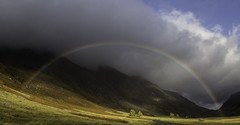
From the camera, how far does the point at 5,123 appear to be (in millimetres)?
28203

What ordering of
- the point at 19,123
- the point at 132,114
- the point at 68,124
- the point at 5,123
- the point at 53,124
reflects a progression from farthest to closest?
1. the point at 132,114
2. the point at 68,124
3. the point at 53,124
4. the point at 19,123
5. the point at 5,123

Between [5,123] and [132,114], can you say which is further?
[132,114]

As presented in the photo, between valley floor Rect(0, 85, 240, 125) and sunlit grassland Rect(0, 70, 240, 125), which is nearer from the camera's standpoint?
valley floor Rect(0, 85, 240, 125)

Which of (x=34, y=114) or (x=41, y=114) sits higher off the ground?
(x=41, y=114)

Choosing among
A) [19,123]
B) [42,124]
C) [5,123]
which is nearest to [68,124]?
[42,124]

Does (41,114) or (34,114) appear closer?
(34,114)

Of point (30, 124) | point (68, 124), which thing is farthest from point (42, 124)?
point (68, 124)

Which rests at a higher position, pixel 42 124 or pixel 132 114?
pixel 132 114

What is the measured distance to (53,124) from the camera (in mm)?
33781

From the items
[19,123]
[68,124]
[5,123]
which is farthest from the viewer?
[68,124]

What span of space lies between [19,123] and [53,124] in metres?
5.93

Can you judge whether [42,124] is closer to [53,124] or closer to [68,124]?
[53,124]

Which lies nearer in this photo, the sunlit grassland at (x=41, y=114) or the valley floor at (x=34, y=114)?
the valley floor at (x=34, y=114)

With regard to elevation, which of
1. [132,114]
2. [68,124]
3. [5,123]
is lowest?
[5,123]
